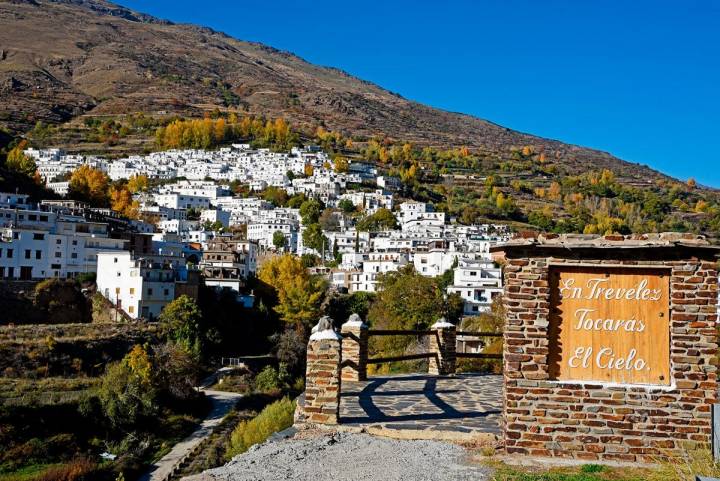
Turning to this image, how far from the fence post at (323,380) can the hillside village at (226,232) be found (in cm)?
3974

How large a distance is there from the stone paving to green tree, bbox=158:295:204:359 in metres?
32.5

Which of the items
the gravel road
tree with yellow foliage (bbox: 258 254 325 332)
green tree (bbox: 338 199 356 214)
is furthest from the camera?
green tree (bbox: 338 199 356 214)

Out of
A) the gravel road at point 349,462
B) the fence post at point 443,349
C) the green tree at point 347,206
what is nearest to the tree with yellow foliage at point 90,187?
the green tree at point 347,206

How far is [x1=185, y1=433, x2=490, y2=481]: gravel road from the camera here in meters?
6.05

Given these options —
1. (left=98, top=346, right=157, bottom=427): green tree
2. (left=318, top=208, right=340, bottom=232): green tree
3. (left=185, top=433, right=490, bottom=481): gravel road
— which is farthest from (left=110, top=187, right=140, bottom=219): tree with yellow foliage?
(left=185, top=433, right=490, bottom=481): gravel road

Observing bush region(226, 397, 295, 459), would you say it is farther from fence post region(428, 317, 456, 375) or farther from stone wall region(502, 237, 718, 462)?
stone wall region(502, 237, 718, 462)

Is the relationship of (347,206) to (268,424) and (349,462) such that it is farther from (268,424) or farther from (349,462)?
(349,462)

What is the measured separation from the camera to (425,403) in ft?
29.4

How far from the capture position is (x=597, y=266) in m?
6.73

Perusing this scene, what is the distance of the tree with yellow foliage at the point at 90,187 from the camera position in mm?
84062

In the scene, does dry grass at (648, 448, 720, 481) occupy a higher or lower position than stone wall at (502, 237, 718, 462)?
lower

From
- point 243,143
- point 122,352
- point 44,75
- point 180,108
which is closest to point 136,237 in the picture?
point 122,352

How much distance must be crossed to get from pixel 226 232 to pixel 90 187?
1772 centimetres

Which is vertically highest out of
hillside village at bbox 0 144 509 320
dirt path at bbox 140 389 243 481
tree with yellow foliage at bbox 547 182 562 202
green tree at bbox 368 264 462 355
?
tree with yellow foliage at bbox 547 182 562 202
